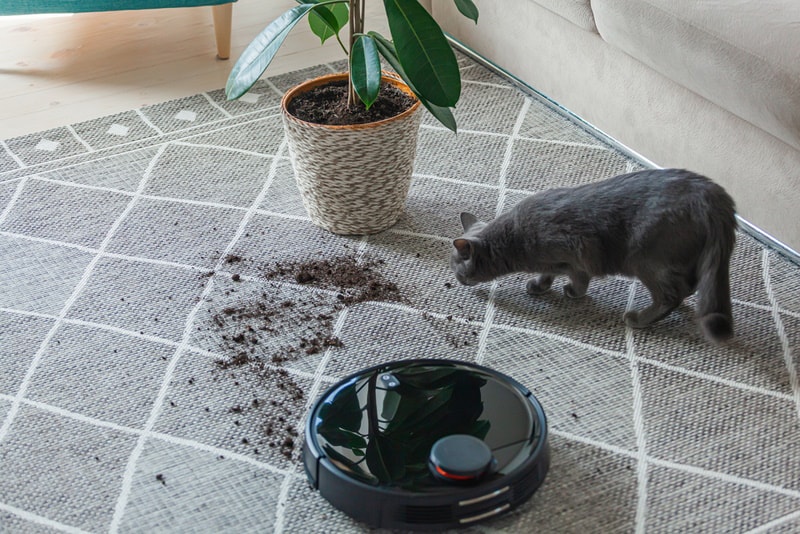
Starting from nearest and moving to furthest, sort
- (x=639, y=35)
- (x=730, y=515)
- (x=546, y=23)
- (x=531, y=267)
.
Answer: (x=730, y=515) → (x=531, y=267) → (x=639, y=35) → (x=546, y=23)

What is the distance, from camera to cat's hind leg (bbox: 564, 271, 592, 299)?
1730 mm

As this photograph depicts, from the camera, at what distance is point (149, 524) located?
4.42 feet

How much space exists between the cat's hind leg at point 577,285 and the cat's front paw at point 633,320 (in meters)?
0.10

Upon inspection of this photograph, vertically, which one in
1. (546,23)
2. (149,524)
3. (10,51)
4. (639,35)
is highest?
(639,35)

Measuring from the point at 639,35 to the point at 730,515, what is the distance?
1.05 meters

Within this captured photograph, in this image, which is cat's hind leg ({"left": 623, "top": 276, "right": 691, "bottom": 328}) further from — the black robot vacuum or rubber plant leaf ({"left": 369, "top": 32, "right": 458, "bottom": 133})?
rubber plant leaf ({"left": 369, "top": 32, "right": 458, "bottom": 133})

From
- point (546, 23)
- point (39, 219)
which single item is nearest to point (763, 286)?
point (546, 23)

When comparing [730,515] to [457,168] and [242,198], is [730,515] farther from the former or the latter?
[242,198]

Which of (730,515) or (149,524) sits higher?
(730,515)

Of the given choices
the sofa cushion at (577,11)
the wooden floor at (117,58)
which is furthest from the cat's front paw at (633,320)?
the wooden floor at (117,58)

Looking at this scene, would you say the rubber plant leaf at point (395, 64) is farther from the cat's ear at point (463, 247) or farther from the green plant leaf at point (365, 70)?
the cat's ear at point (463, 247)

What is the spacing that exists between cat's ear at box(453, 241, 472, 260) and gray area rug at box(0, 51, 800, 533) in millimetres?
107

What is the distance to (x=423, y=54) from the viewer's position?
170 cm

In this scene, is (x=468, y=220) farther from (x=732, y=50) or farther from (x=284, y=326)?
(x=732, y=50)
